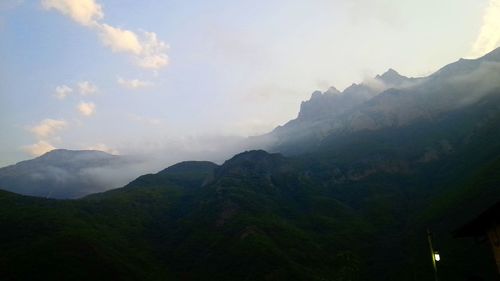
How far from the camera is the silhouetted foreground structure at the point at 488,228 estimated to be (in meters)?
20.9

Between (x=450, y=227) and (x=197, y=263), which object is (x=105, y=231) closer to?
(x=197, y=263)

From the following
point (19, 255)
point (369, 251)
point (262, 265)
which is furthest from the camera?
point (369, 251)

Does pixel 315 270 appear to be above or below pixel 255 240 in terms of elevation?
below

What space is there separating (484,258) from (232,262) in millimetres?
86385

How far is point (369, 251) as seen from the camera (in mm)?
194750

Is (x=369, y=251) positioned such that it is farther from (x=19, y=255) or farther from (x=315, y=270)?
(x=19, y=255)

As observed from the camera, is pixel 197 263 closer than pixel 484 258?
No

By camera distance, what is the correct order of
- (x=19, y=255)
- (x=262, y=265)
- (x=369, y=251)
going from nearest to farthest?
(x=19, y=255), (x=262, y=265), (x=369, y=251)

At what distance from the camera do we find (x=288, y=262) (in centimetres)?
16838

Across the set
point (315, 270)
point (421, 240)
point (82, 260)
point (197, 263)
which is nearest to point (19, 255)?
point (82, 260)

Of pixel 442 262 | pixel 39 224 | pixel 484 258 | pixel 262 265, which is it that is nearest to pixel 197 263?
pixel 262 265

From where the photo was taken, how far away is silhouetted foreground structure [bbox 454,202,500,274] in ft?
68.6

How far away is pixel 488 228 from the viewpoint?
22078mm

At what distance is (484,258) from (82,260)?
131194 millimetres
